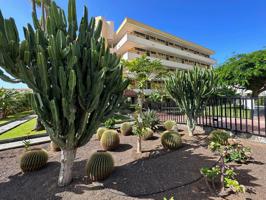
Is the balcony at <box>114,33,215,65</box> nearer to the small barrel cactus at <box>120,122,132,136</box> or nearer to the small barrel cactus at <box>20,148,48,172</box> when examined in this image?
the small barrel cactus at <box>120,122,132,136</box>

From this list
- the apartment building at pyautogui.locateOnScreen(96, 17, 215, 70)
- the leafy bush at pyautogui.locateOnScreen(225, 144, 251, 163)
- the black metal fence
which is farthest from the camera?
the apartment building at pyautogui.locateOnScreen(96, 17, 215, 70)

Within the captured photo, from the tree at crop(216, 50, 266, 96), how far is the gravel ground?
1147 centimetres

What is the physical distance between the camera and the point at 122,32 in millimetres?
27625

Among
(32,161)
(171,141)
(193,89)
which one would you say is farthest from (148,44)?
(32,161)

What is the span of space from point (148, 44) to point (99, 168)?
84.2 feet

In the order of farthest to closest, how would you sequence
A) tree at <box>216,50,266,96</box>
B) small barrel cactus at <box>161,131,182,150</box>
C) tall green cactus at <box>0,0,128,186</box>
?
tree at <box>216,50,266,96</box> → small barrel cactus at <box>161,131,182,150</box> → tall green cactus at <box>0,0,128,186</box>

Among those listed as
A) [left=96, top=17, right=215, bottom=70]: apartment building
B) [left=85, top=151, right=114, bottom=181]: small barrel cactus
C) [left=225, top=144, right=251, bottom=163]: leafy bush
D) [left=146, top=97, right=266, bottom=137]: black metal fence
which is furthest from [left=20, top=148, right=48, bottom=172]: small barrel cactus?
[left=96, top=17, right=215, bottom=70]: apartment building

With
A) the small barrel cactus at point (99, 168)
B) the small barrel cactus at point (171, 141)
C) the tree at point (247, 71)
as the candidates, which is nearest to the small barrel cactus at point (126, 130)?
the small barrel cactus at point (171, 141)

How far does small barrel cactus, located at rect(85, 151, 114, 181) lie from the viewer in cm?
401

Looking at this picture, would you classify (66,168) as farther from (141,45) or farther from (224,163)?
(141,45)

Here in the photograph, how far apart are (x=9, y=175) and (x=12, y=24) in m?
4.47

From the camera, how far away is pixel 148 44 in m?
26.9

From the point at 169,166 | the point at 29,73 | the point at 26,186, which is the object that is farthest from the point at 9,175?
the point at 169,166

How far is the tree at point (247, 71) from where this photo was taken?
48.1 feet
